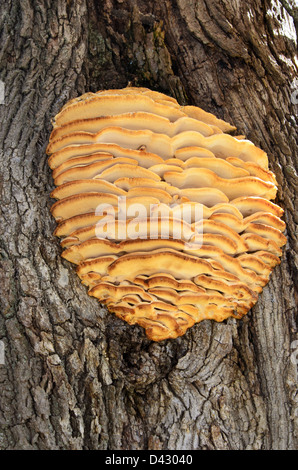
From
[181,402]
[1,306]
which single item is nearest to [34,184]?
[1,306]

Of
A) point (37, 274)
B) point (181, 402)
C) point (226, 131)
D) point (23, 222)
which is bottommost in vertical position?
point (181, 402)

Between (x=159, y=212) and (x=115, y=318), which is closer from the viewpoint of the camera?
(x=159, y=212)

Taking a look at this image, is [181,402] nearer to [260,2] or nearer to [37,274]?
[37,274]

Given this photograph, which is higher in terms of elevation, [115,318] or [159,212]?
[159,212]
